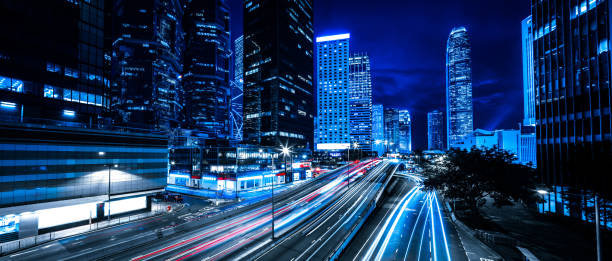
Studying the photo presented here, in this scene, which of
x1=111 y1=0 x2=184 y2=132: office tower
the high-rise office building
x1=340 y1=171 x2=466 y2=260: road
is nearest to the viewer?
x1=340 y1=171 x2=466 y2=260: road

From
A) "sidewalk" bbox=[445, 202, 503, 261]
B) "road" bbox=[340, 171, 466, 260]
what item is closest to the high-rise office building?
"road" bbox=[340, 171, 466, 260]

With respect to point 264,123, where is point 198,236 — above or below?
below

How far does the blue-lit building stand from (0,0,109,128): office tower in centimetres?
19076

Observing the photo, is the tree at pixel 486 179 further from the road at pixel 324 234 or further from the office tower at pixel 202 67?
the office tower at pixel 202 67

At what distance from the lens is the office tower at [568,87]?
31.7m

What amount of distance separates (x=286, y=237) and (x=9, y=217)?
34.4 metres

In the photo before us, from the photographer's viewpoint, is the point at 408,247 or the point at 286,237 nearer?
the point at 408,247

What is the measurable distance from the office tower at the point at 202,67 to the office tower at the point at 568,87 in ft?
601

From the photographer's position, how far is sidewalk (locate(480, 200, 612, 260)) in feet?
74.7

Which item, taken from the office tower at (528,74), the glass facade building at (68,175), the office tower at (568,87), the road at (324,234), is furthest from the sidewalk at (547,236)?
the office tower at (528,74)

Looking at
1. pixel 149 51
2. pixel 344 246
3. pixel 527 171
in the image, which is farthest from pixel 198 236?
pixel 149 51

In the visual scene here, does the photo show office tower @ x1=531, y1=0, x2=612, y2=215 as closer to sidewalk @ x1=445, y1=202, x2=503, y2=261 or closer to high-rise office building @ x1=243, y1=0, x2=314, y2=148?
sidewalk @ x1=445, y1=202, x2=503, y2=261

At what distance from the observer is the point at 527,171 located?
33.7 m

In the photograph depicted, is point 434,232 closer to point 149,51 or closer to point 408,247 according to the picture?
point 408,247
